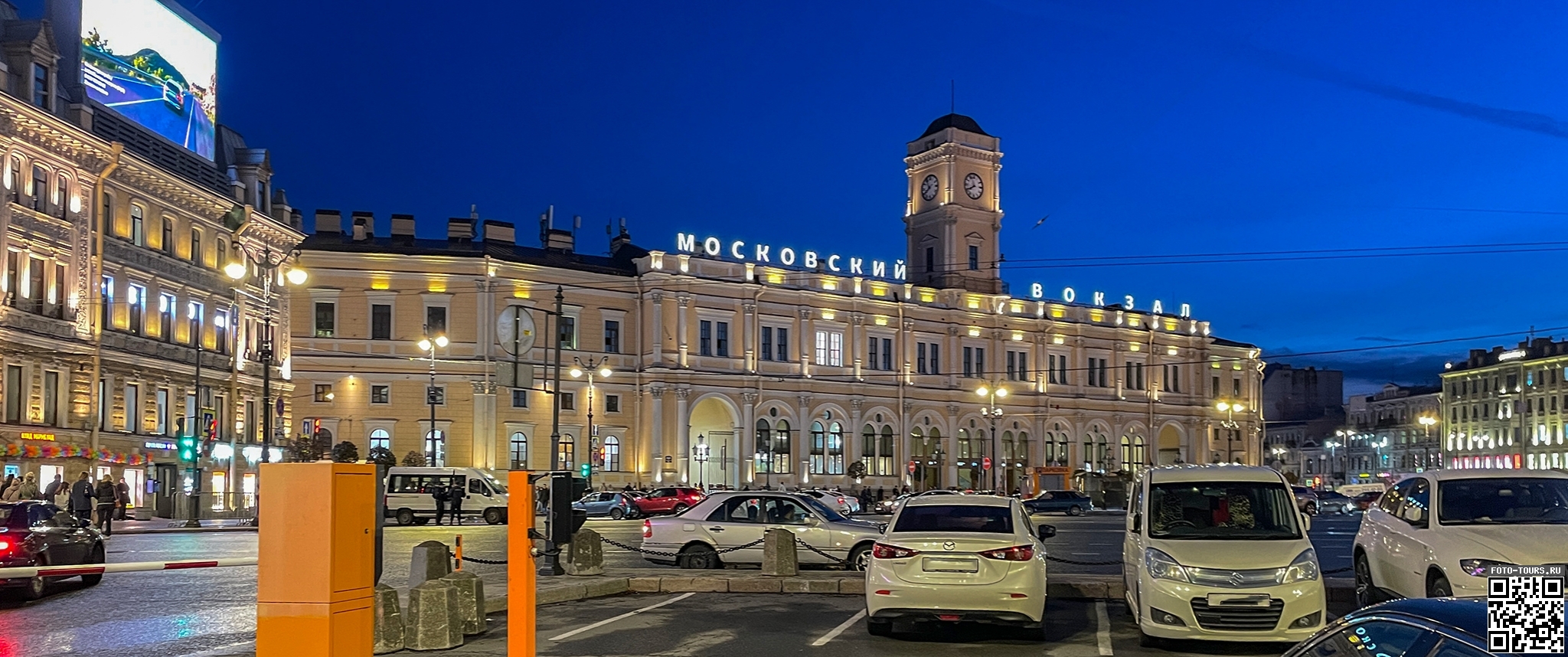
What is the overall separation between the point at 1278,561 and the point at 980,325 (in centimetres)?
7824

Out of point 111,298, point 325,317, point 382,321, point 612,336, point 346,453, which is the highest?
point 325,317

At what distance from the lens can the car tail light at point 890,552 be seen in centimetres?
1353

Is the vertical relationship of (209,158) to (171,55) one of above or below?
below

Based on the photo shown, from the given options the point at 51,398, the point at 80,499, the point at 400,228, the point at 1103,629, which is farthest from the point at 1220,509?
the point at 400,228

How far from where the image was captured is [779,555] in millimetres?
19344

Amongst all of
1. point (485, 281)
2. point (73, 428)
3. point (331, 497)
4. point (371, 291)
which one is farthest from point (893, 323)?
point (331, 497)

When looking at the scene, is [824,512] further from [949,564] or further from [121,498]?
[121,498]

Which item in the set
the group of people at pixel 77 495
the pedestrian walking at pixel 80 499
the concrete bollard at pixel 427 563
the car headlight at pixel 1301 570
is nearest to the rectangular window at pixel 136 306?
the group of people at pixel 77 495

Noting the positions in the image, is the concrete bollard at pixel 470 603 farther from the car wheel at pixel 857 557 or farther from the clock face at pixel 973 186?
the clock face at pixel 973 186

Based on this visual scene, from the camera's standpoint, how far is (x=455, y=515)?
45688 mm

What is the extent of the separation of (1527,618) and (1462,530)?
10.1 metres

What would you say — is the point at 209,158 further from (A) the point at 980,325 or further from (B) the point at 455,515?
(A) the point at 980,325

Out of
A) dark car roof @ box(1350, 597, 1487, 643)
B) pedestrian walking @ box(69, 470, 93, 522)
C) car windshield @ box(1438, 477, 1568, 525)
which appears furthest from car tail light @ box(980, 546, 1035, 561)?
pedestrian walking @ box(69, 470, 93, 522)

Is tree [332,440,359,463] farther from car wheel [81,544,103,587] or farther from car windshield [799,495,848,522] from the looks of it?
car windshield [799,495,848,522]
